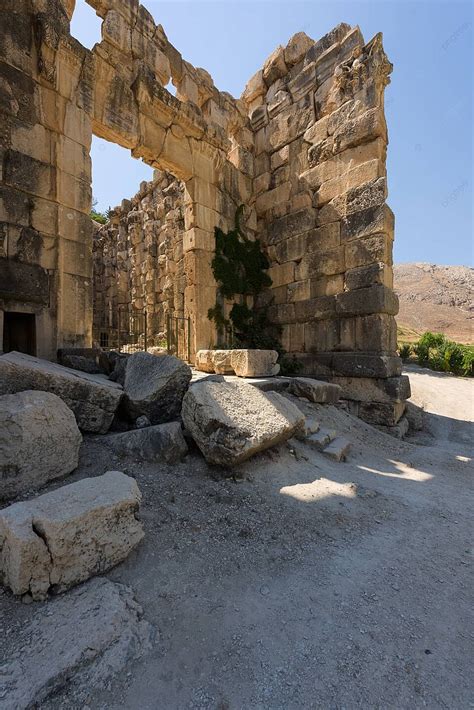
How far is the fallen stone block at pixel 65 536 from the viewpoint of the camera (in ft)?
5.03

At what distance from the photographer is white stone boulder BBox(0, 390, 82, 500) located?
7.09ft

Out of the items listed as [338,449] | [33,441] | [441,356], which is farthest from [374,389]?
[441,356]

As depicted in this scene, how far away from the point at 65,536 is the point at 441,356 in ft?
43.4

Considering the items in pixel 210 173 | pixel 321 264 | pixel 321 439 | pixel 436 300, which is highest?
pixel 436 300

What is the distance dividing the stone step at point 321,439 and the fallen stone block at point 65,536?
97.2 inches

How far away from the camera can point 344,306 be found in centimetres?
606

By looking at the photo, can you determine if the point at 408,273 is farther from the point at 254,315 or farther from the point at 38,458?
the point at 38,458

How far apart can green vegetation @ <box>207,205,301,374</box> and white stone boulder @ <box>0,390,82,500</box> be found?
4.72 meters

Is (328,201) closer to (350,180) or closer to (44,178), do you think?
(350,180)

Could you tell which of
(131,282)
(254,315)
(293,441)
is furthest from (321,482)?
(131,282)

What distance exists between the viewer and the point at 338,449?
3877 mm

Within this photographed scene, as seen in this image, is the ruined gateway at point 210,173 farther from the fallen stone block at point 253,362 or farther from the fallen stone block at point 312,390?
the fallen stone block at point 253,362

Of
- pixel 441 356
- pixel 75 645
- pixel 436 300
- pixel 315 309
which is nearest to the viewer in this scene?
pixel 75 645

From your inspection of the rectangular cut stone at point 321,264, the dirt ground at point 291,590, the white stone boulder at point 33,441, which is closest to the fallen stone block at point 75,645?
the dirt ground at point 291,590
